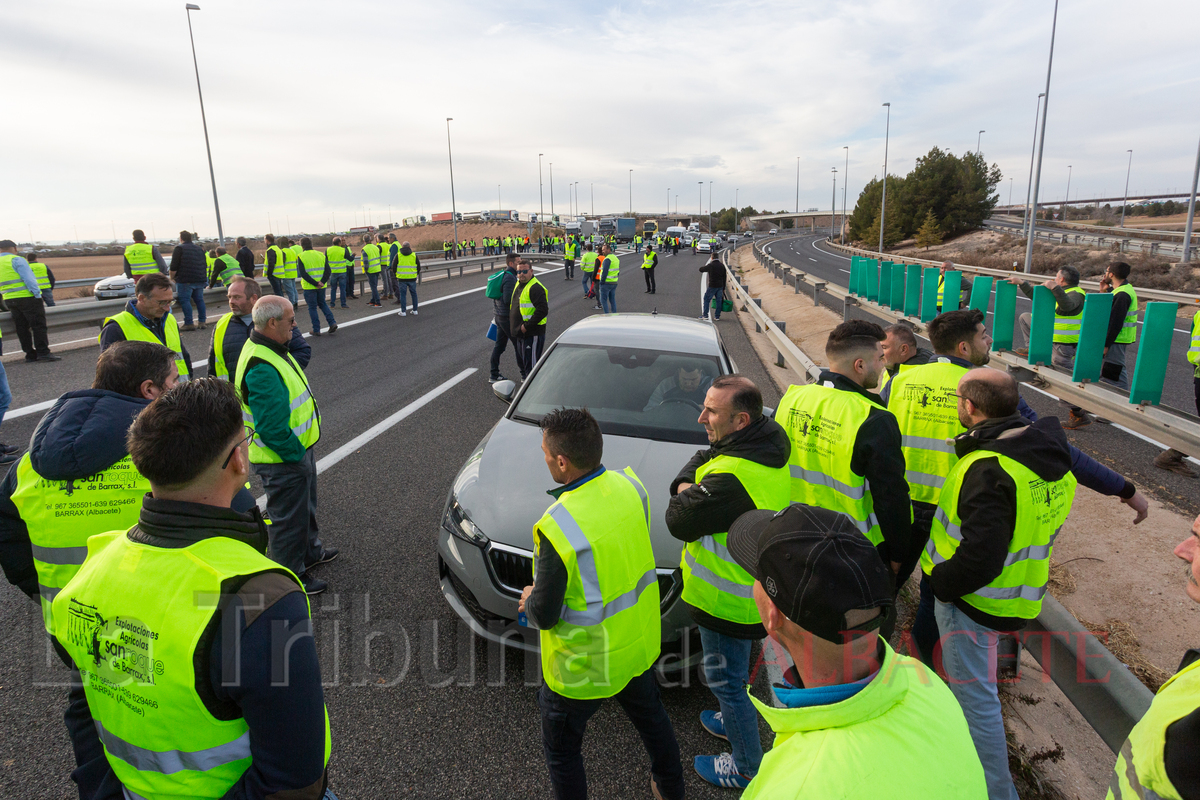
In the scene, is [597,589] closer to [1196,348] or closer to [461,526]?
[461,526]

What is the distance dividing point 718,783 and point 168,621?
2.35 m

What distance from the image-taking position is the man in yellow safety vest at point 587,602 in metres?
2.23

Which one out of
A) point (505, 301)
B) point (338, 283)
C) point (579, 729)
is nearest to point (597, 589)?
point (579, 729)

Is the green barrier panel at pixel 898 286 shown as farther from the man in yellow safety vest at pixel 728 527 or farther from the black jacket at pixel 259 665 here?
the black jacket at pixel 259 665

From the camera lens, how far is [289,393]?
384 cm

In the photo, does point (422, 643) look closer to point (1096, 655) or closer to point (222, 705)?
point (222, 705)

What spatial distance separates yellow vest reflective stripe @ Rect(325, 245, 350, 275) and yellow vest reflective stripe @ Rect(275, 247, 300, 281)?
1349 mm

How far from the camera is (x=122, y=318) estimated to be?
506 cm

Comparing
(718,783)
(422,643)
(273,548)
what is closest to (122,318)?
(273,548)

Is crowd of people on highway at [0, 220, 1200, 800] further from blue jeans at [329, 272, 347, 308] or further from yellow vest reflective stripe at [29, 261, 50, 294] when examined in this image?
blue jeans at [329, 272, 347, 308]

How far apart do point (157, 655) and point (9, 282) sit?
462 inches

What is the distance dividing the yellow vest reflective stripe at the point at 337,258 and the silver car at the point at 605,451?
43.6ft

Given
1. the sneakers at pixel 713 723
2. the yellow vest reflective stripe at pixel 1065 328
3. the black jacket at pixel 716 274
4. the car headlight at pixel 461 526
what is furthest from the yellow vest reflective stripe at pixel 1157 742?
the black jacket at pixel 716 274

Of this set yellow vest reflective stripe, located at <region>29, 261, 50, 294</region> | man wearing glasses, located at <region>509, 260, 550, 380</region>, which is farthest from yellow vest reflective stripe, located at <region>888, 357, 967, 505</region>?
yellow vest reflective stripe, located at <region>29, 261, 50, 294</region>
